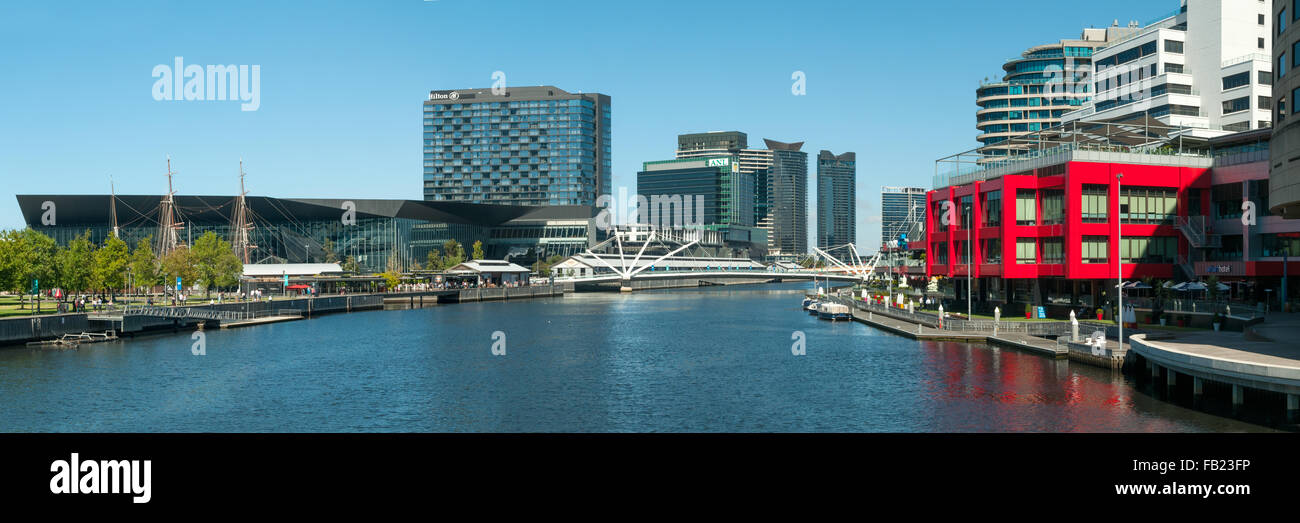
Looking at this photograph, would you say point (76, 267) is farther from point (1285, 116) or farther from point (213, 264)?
point (1285, 116)

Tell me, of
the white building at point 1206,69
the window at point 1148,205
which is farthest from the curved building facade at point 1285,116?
the white building at point 1206,69

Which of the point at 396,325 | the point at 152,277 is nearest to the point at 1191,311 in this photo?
the point at 396,325

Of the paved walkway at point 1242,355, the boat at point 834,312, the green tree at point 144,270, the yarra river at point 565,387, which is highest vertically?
the green tree at point 144,270

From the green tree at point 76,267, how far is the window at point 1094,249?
98059mm

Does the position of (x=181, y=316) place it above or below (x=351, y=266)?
below

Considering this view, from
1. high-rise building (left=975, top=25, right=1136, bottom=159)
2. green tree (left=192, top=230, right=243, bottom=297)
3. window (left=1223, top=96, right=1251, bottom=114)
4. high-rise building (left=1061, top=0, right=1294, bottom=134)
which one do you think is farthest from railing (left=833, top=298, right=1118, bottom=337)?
high-rise building (left=975, top=25, right=1136, bottom=159)

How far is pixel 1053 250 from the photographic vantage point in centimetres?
7900

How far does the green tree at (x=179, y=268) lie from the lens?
119 m

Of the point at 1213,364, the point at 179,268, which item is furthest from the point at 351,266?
the point at 1213,364

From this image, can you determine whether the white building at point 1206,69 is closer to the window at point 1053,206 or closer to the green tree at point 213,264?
the window at point 1053,206

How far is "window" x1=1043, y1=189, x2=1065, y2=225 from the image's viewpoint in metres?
78.4

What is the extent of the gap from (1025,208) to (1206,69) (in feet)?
205

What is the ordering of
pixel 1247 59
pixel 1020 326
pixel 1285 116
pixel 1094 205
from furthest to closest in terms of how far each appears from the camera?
pixel 1247 59
pixel 1094 205
pixel 1020 326
pixel 1285 116

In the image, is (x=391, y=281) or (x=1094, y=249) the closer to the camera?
(x=1094, y=249)
